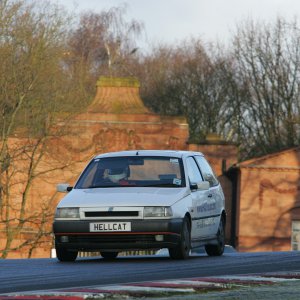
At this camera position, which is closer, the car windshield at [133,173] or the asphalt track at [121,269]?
the asphalt track at [121,269]

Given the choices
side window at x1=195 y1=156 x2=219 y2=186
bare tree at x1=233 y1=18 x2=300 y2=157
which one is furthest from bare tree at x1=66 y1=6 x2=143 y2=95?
side window at x1=195 y1=156 x2=219 y2=186

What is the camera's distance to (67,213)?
18.3 m

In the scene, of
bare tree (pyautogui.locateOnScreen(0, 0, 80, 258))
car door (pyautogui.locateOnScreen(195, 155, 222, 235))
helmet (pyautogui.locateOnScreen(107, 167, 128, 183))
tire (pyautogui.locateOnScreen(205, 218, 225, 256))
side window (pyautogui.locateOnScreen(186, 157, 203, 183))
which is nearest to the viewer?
helmet (pyautogui.locateOnScreen(107, 167, 128, 183))

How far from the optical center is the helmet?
19266 mm

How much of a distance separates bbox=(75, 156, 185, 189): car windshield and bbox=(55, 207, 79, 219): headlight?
101 cm

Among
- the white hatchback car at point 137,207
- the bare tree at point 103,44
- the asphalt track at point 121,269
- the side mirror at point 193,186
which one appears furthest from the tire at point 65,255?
the bare tree at point 103,44

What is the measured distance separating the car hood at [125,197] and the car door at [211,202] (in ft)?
3.68

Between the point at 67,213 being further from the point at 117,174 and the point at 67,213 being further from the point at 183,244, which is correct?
the point at 183,244

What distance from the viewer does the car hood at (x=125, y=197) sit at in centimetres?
1816

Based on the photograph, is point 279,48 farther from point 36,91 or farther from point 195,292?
point 195,292

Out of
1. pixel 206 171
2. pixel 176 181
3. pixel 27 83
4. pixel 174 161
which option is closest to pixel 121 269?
pixel 176 181

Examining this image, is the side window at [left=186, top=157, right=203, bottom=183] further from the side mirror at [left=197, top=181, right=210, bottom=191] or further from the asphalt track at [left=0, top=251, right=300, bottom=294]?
the asphalt track at [left=0, top=251, right=300, bottom=294]

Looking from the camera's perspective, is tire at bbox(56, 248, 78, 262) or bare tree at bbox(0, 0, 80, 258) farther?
bare tree at bbox(0, 0, 80, 258)

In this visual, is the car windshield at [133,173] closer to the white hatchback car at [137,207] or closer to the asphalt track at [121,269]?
the white hatchback car at [137,207]
